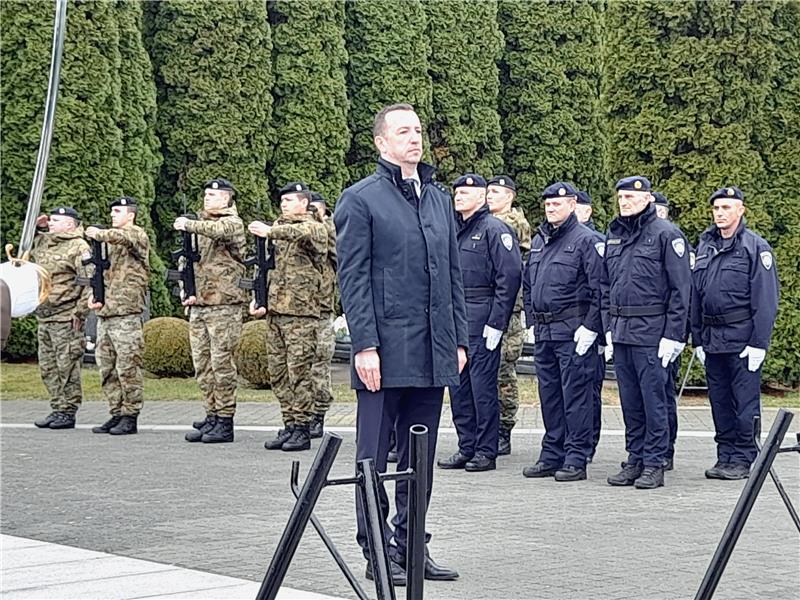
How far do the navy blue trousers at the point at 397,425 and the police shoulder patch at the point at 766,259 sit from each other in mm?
4454

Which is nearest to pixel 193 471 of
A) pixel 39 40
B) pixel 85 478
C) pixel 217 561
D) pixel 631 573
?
pixel 85 478

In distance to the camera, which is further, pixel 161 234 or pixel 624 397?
pixel 161 234

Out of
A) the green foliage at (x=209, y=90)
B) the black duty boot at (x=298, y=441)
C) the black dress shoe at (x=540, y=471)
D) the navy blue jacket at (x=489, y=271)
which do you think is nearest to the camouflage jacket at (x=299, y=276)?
the black duty boot at (x=298, y=441)

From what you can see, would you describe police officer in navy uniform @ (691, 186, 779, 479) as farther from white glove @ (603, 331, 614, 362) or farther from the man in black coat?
the man in black coat

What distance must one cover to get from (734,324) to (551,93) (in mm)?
16598

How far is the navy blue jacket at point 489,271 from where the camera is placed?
1086 centimetres

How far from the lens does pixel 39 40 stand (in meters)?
20.1

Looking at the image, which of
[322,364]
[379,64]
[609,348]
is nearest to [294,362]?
[322,364]

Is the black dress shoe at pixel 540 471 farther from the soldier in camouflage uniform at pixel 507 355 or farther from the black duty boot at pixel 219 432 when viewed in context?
the black duty boot at pixel 219 432

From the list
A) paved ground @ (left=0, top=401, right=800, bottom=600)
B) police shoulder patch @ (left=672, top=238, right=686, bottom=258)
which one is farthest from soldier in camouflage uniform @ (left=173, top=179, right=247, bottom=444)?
police shoulder patch @ (left=672, top=238, right=686, bottom=258)

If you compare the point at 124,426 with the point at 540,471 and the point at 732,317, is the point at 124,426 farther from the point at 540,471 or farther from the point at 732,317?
the point at 732,317

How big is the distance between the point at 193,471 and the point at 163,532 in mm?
2712

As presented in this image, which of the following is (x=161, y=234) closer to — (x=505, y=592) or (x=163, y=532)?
(x=163, y=532)

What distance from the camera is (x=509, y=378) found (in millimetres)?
11875
